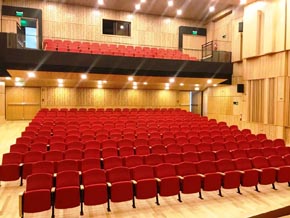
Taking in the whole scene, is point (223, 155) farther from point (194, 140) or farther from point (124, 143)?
point (124, 143)

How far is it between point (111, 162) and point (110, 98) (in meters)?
11.3

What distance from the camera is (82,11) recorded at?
15.0 m

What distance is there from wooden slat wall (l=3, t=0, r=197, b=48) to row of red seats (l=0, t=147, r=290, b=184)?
10463 millimetres

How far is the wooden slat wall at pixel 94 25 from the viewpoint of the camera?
47.4ft

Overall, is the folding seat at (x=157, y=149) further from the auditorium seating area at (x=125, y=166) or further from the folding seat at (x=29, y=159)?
the folding seat at (x=29, y=159)

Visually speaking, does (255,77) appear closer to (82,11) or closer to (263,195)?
(263,195)

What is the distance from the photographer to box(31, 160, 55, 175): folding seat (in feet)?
15.7

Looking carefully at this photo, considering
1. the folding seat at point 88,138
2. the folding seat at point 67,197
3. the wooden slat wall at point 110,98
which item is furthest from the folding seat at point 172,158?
the wooden slat wall at point 110,98

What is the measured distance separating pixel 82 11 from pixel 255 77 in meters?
10.1

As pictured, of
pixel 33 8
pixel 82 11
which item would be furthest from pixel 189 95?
pixel 33 8

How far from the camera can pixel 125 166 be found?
5293 millimetres

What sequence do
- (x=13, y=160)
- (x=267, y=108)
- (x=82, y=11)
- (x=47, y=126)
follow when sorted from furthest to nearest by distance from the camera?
(x=82, y=11)
(x=267, y=108)
(x=47, y=126)
(x=13, y=160)

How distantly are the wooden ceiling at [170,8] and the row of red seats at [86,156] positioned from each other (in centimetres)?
974

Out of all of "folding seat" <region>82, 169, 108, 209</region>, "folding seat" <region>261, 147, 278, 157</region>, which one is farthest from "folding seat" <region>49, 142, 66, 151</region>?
"folding seat" <region>261, 147, 278, 157</region>
